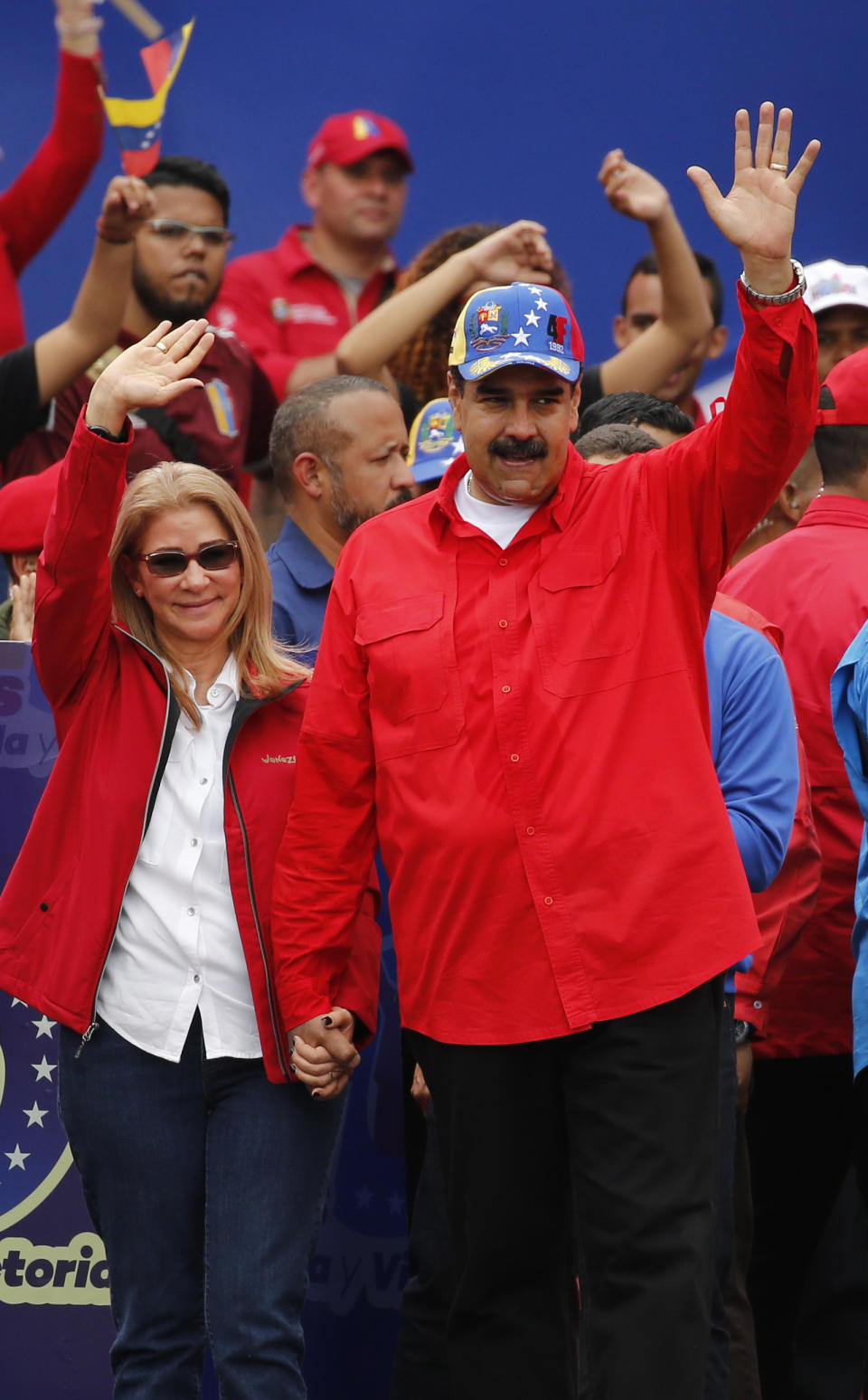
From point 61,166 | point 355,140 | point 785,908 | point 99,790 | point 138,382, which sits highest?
point 355,140

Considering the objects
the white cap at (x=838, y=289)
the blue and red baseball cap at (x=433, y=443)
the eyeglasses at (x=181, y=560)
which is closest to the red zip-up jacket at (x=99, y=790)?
the eyeglasses at (x=181, y=560)

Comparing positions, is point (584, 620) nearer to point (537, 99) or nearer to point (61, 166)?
point (61, 166)

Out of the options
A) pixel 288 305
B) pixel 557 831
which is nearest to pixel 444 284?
pixel 288 305

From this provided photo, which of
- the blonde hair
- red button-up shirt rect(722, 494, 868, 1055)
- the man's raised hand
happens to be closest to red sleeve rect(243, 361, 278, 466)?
red button-up shirt rect(722, 494, 868, 1055)

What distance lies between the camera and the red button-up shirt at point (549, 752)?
2650 millimetres

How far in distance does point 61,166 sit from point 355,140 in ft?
3.44

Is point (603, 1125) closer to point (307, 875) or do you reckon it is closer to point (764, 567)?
point (307, 875)

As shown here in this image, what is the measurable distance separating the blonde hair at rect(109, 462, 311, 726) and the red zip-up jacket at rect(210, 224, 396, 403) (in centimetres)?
319

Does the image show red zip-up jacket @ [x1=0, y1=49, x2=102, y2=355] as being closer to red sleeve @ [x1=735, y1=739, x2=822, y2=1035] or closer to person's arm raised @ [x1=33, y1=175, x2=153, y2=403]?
person's arm raised @ [x1=33, y1=175, x2=153, y2=403]

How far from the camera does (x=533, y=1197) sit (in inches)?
107

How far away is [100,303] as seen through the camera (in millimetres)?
5020

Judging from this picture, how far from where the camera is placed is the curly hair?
527cm

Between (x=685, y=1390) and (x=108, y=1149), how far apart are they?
39.0 inches

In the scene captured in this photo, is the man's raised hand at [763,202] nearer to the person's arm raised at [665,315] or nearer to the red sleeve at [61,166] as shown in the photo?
the person's arm raised at [665,315]
